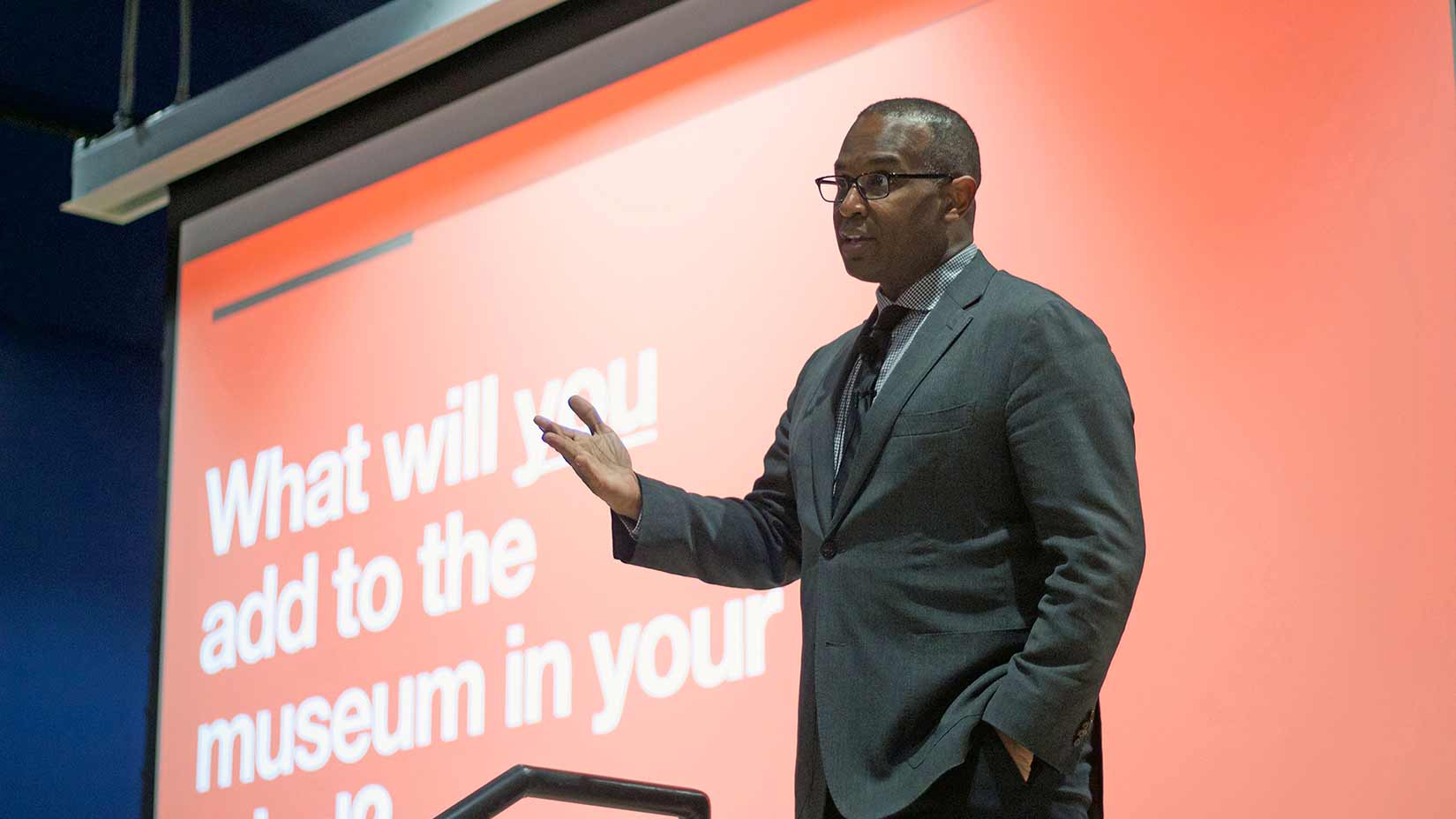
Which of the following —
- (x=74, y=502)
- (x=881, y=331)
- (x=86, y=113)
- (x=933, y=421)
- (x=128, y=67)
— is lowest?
(x=933, y=421)

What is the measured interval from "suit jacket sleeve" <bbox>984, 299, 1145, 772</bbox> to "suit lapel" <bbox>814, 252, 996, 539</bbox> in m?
0.10

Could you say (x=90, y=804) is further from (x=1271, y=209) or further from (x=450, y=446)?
(x=1271, y=209)

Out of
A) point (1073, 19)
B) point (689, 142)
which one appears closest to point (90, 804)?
point (689, 142)

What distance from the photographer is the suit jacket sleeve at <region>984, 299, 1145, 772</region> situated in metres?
1.64

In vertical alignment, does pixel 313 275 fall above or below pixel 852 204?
above

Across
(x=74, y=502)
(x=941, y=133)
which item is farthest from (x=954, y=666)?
(x=74, y=502)

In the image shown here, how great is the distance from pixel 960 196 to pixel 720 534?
0.48 m

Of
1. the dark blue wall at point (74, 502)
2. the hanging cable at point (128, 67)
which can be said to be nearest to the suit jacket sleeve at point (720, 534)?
the hanging cable at point (128, 67)

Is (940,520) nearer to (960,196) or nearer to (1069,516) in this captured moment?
(1069,516)

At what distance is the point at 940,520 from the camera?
→ 1800 millimetres

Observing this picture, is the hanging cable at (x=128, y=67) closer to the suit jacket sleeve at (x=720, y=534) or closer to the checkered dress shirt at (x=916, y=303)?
the suit jacket sleeve at (x=720, y=534)

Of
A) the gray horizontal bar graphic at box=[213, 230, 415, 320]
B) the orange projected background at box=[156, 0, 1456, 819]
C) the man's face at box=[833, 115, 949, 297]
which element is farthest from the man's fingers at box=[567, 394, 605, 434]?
the gray horizontal bar graphic at box=[213, 230, 415, 320]

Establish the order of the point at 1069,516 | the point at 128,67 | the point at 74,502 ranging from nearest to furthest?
the point at 1069,516, the point at 128,67, the point at 74,502

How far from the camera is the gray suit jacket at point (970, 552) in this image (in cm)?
167
